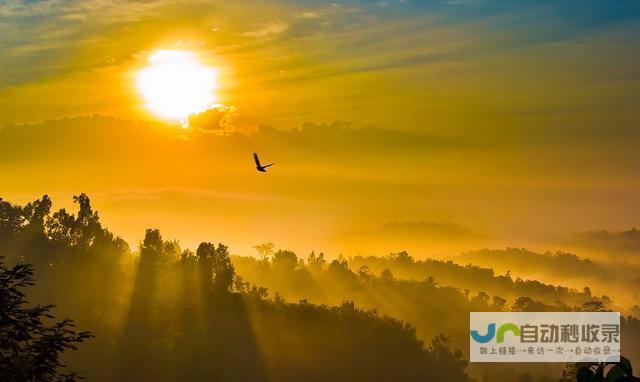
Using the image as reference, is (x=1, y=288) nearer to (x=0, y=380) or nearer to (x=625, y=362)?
(x=0, y=380)

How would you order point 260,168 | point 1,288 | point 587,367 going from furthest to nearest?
1. point 260,168
2. point 587,367
3. point 1,288

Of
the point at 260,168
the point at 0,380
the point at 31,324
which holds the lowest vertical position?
the point at 0,380

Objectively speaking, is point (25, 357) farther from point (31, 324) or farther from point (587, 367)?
point (587, 367)

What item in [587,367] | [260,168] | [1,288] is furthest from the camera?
[260,168]

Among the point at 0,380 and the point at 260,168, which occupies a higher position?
the point at 260,168

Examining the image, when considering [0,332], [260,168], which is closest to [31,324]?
[0,332]

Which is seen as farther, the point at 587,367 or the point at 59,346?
the point at 587,367

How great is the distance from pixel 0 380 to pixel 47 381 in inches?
105

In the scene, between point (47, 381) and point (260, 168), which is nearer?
point (47, 381)

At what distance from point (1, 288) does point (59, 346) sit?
3.29m

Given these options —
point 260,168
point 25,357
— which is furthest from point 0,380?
point 260,168

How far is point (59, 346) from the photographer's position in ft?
118

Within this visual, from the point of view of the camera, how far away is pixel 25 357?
3506 centimetres

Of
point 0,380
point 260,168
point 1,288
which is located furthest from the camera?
point 260,168
